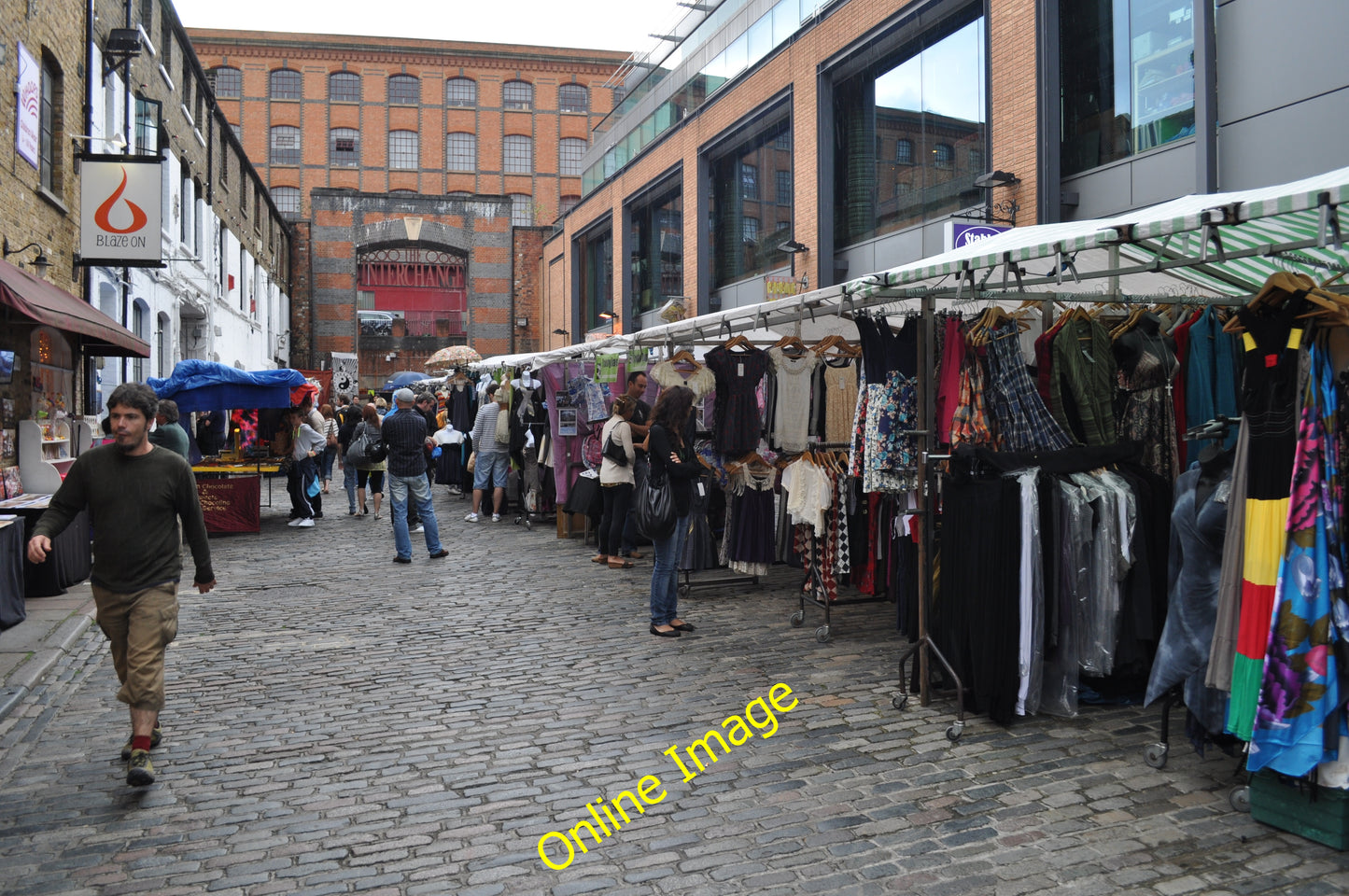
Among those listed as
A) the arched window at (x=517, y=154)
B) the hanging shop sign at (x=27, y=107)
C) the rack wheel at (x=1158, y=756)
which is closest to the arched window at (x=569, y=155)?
the arched window at (x=517, y=154)

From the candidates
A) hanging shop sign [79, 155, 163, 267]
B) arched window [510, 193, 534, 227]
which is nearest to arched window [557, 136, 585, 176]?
arched window [510, 193, 534, 227]

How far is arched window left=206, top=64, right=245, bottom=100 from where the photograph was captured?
51281mm

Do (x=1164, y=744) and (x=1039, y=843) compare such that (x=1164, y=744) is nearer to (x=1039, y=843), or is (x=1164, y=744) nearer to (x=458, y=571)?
(x=1039, y=843)

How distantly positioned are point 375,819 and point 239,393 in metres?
11.2

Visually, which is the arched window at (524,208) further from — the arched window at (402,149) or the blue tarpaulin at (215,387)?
the blue tarpaulin at (215,387)

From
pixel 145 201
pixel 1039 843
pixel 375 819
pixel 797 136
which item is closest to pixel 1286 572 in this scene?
pixel 1039 843

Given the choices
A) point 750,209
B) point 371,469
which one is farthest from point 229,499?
point 750,209

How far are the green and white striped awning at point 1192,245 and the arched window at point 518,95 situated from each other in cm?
5188

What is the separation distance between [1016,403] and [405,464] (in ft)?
23.7

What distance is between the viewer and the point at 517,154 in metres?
54.2

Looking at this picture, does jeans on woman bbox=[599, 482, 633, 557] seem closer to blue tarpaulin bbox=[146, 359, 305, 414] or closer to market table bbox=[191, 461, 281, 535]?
market table bbox=[191, 461, 281, 535]

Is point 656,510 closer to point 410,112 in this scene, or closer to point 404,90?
point 410,112

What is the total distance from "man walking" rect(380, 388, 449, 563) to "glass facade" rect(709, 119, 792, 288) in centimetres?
1118

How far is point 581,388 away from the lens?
12.0 meters
